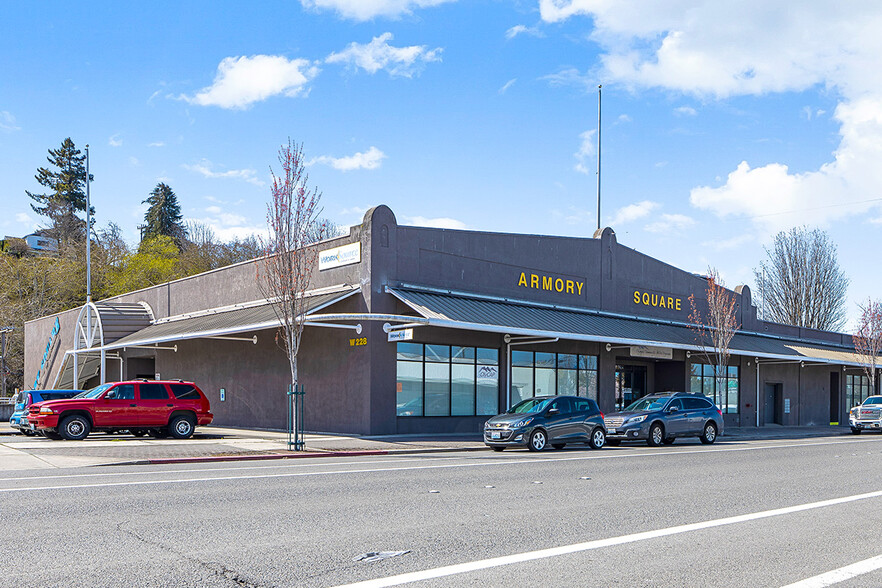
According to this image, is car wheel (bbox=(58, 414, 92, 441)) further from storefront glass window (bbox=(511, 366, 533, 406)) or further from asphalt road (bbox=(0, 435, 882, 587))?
storefront glass window (bbox=(511, 366, 533, 406))

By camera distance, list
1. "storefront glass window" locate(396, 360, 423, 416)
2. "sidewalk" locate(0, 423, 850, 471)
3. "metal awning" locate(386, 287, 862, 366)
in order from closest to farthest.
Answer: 1. "sidewalk" locate(0, 423, 850, 471)
2. "metal awning" locate(386, 287, 862, 366)
3. "storefront glass window" locate(396, 360, 423, 416)

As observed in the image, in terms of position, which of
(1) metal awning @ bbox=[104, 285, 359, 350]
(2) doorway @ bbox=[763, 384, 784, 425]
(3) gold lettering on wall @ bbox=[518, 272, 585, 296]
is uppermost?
(3) gold lettering on wall @ bbox=[518, 272, 585, 296]

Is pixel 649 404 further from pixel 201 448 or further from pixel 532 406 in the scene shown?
pixel 201 448

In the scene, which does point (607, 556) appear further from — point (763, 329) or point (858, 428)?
point (763, 329)

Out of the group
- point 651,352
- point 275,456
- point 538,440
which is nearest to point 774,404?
point 651,352

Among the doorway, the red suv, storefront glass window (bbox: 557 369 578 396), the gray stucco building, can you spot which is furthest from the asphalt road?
the doorway

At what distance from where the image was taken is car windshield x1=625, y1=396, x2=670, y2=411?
80.5ft

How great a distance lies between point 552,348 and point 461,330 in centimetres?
456

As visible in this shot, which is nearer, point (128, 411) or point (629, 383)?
point (128, 411)

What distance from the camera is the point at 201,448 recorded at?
65.6ft

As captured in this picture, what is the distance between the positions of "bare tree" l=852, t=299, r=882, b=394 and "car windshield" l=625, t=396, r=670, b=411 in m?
23.1

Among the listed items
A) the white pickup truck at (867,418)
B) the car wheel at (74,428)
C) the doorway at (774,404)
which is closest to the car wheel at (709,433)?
the white pickup truck at (867,418)

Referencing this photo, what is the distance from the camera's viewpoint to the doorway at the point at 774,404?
40.9 metres

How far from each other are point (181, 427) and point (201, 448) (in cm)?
461
